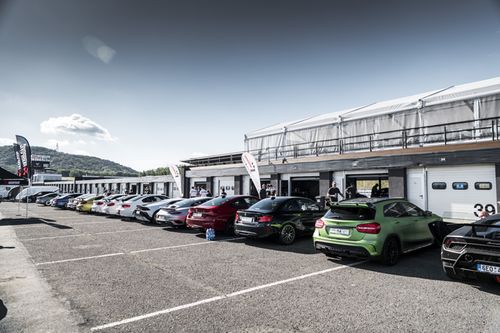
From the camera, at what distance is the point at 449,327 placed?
3645mm

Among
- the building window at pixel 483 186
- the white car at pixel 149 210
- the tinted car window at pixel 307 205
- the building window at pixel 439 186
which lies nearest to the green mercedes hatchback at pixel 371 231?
the tinted car window at pixel 307 205

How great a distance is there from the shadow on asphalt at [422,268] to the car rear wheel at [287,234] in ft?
6.10

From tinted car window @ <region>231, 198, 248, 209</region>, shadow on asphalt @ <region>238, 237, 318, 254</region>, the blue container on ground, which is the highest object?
tinted car window @ <region>231, 198, 248, 209</region>

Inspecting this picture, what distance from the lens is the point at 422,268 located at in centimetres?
629

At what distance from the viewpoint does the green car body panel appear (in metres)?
6.23

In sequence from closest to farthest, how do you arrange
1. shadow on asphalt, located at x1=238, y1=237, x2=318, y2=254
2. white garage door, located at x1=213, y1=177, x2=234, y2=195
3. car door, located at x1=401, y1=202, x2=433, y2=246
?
car door, located at x1=401, y1=202, x2=433, y2=246, shadow on asphalt, located at x1=238, y1=237, x2=318, y2=254, white garage door, located at x1=213, y1=177, x2=234, y2=195

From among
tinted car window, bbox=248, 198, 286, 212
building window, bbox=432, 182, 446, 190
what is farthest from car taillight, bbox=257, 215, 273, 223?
building window, bbox=432, 182, 446, 190

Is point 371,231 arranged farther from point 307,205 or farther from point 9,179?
point 9,179

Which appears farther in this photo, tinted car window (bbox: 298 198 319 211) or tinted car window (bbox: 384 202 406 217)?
tinted car window (bbox: 298 198 319 211)

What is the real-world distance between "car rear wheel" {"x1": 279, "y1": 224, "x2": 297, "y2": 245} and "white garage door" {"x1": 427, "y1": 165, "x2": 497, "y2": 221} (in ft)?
27.8

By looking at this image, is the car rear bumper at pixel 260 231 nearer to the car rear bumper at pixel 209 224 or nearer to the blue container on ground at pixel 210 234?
the blue container on ground at pixel 210 234

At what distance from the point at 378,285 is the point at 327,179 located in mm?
13025

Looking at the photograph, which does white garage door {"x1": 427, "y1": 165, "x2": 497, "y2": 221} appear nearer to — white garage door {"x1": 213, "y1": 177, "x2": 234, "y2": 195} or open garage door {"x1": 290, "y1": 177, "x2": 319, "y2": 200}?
open garage door {"x1": 290, "y1": 177, "x2": 319, "y2": 200}

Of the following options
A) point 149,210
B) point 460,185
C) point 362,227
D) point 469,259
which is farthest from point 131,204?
point 460,185
